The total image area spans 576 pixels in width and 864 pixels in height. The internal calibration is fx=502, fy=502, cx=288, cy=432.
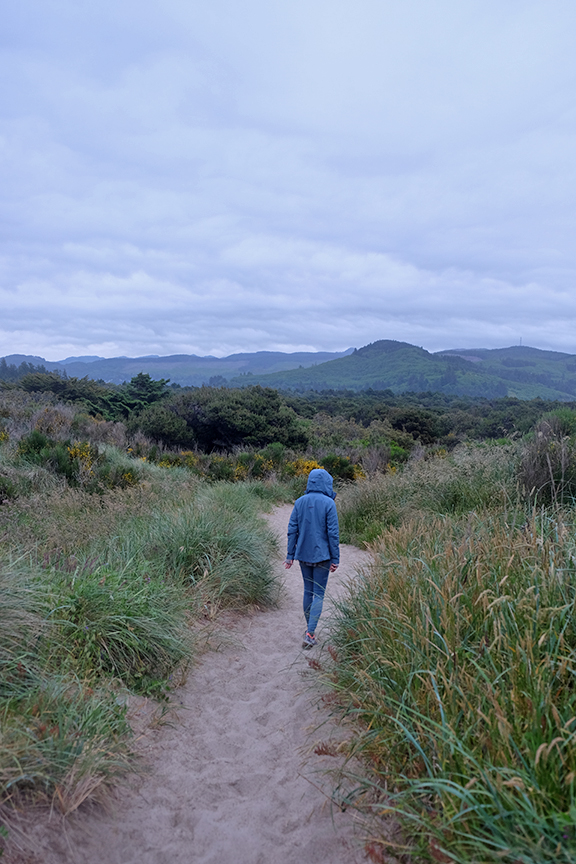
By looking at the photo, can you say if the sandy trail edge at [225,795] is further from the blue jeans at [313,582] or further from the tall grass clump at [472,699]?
the blue jeans at [313,582]

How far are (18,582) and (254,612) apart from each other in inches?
111

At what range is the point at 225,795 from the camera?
2.98 meters

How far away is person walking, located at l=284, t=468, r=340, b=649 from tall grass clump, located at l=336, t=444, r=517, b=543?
110 inches

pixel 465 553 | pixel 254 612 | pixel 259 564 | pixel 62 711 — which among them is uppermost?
pixel 465 553

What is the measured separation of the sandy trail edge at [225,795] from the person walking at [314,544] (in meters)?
0.72

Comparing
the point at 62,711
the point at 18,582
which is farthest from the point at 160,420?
the point at 62,711

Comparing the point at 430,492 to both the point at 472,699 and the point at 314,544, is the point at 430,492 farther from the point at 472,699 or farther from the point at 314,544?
the point at 472,699

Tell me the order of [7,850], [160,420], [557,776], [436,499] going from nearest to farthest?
[557,776] → [7,850] → [436,499] → [160,420]

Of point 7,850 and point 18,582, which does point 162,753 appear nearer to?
point 7,850

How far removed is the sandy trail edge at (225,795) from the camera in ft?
8.07

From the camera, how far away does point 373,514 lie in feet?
32.1

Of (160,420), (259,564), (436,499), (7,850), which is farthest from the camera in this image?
(160,420)

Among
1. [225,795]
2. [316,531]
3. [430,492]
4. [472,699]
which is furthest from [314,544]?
[430,492]

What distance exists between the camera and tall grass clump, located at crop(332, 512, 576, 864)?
1979 mm
